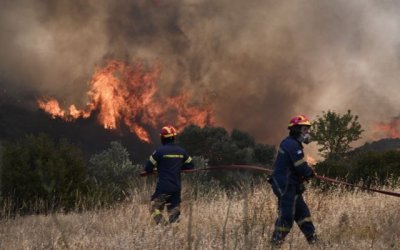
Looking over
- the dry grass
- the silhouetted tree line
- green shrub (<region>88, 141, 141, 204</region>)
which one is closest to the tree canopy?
the silhouetted tree line

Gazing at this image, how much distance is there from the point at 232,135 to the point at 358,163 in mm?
26555

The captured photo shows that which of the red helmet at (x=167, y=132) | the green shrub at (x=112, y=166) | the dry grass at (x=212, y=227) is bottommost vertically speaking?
Answer: the dry grass at (x=212, y=227)

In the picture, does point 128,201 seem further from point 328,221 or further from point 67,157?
point 67,157

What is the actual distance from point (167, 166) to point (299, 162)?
2871mm

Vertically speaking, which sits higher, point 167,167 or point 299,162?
point 167,167

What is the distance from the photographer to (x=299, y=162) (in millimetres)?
6105

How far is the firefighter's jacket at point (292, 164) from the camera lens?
6.11 m

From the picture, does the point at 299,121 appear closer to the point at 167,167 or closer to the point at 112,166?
the point at 167,167

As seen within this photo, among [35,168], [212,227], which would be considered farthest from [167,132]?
[35,168]

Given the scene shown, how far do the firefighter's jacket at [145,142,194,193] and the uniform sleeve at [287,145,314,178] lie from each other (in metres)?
2.71

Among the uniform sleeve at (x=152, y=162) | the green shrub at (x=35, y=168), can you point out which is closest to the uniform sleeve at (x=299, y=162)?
the uniform sleeve at (x=152, y=162)

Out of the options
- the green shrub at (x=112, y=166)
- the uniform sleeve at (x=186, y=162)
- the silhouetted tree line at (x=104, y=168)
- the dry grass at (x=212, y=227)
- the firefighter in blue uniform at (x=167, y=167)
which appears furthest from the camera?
the green shrub at (x=112, y=166)

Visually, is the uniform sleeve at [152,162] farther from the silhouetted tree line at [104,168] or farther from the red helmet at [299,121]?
the red helmet at [299,121]

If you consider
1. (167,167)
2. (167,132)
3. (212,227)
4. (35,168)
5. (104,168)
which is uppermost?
(104,168)
